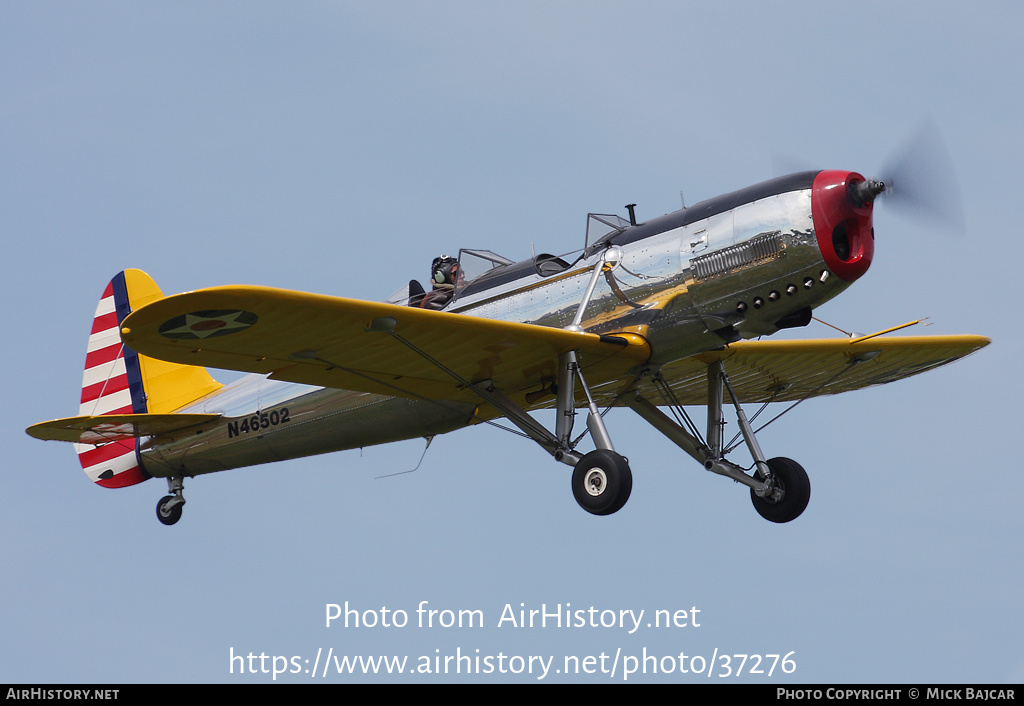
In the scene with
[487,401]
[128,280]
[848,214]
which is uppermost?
[128,280]

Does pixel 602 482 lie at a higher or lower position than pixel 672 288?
lower

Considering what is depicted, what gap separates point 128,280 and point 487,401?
615 centimetres

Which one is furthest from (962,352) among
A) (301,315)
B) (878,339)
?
(301,315)

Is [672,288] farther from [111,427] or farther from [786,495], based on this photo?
[111,427]

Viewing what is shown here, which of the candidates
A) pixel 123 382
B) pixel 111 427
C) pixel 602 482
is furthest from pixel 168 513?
pixel 602 482

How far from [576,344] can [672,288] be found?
0.93 meters

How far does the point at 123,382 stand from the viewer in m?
16.2

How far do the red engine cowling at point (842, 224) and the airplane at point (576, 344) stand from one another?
0.05 ft

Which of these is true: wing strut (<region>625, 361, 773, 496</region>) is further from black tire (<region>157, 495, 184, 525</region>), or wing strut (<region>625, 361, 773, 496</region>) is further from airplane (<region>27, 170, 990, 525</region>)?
black tire (<region>157, 495, 184, 525</region>)

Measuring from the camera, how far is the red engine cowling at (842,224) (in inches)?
435

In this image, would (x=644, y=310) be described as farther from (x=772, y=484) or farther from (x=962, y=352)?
(x=962, y=352)

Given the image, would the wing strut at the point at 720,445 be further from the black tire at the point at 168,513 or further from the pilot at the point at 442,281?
the black tire at the point at 168,513

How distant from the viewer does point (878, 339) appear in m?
13.7

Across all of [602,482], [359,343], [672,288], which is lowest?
[602,482]
